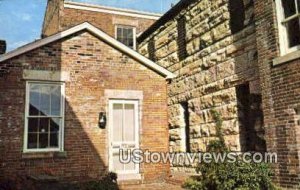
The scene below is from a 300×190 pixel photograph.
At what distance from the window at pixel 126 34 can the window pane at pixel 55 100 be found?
10863 mm

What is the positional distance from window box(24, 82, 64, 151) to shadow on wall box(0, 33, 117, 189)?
184 millimetres

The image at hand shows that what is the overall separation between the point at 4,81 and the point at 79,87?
2314 mm

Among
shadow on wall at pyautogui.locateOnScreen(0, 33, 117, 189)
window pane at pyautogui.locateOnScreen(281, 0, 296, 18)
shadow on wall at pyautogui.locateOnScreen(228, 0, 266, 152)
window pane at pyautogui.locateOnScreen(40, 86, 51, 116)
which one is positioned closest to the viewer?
window pane at pyautogui.locateOnScreen(281, 0, 296, 18)

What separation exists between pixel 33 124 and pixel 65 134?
1035mm

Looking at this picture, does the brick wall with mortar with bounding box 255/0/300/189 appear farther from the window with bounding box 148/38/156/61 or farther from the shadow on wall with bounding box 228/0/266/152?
the window with bounding box 148/38/156/61

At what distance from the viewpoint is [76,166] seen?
36.8ft

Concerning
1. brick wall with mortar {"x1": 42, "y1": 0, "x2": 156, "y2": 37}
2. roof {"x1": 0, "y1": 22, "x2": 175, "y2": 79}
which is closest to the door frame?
roof {"x1": 0, "y1": 22, "x2": 175, "y2": 79}

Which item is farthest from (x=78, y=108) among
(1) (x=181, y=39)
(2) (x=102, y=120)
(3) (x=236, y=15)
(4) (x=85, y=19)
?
(4) (x=85, y=19)

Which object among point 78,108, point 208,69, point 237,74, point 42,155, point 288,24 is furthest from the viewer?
point 208,69

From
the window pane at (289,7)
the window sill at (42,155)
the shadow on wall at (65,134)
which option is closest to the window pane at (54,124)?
the shadow on wall at (65,134)

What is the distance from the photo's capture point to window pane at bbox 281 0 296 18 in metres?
8.53

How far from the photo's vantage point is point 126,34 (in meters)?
22.5

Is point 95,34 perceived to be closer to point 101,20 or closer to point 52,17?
point 101,20

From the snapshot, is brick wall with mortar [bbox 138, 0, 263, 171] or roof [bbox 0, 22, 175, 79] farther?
roof [bbox 0, 22, 175, 79]
